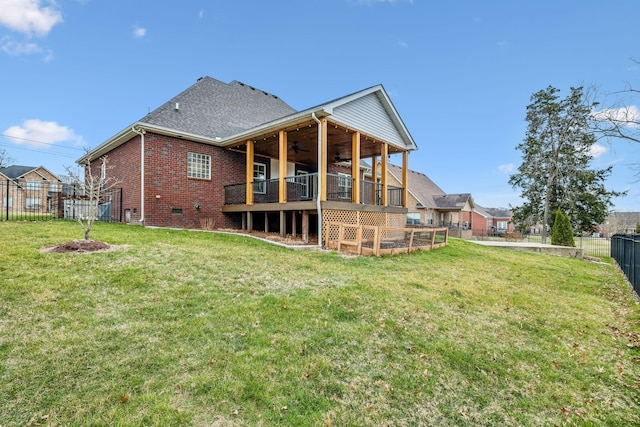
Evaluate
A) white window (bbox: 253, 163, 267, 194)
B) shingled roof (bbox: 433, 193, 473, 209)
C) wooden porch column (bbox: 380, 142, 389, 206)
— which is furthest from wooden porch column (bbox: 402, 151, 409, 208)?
shingled roof (bbox: 433, 193, 473, 209)

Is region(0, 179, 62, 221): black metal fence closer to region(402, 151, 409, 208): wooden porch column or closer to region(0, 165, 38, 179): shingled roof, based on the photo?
region(402, 151, 409, 208): wooden porch column

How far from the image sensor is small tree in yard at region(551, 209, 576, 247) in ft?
60.2

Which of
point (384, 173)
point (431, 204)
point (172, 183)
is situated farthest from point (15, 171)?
point (431, 204)

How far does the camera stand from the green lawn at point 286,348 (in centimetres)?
249

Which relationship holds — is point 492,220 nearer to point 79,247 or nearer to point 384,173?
point 384,173

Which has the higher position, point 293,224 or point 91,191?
point 91,191

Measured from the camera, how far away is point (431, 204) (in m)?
32.0

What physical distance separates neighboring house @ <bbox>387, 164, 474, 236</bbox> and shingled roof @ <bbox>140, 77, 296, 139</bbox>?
53.1 feet

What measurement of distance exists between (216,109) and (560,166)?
82.1ft

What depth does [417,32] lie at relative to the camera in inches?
635

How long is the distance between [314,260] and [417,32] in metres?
14.8

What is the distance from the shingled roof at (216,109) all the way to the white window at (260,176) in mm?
1920

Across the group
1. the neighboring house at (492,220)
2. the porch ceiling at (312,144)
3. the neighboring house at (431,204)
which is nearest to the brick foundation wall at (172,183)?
the porch ceiling at (312,144)

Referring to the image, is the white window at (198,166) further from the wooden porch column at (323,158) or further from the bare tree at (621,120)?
the bare tree at (621,120)
